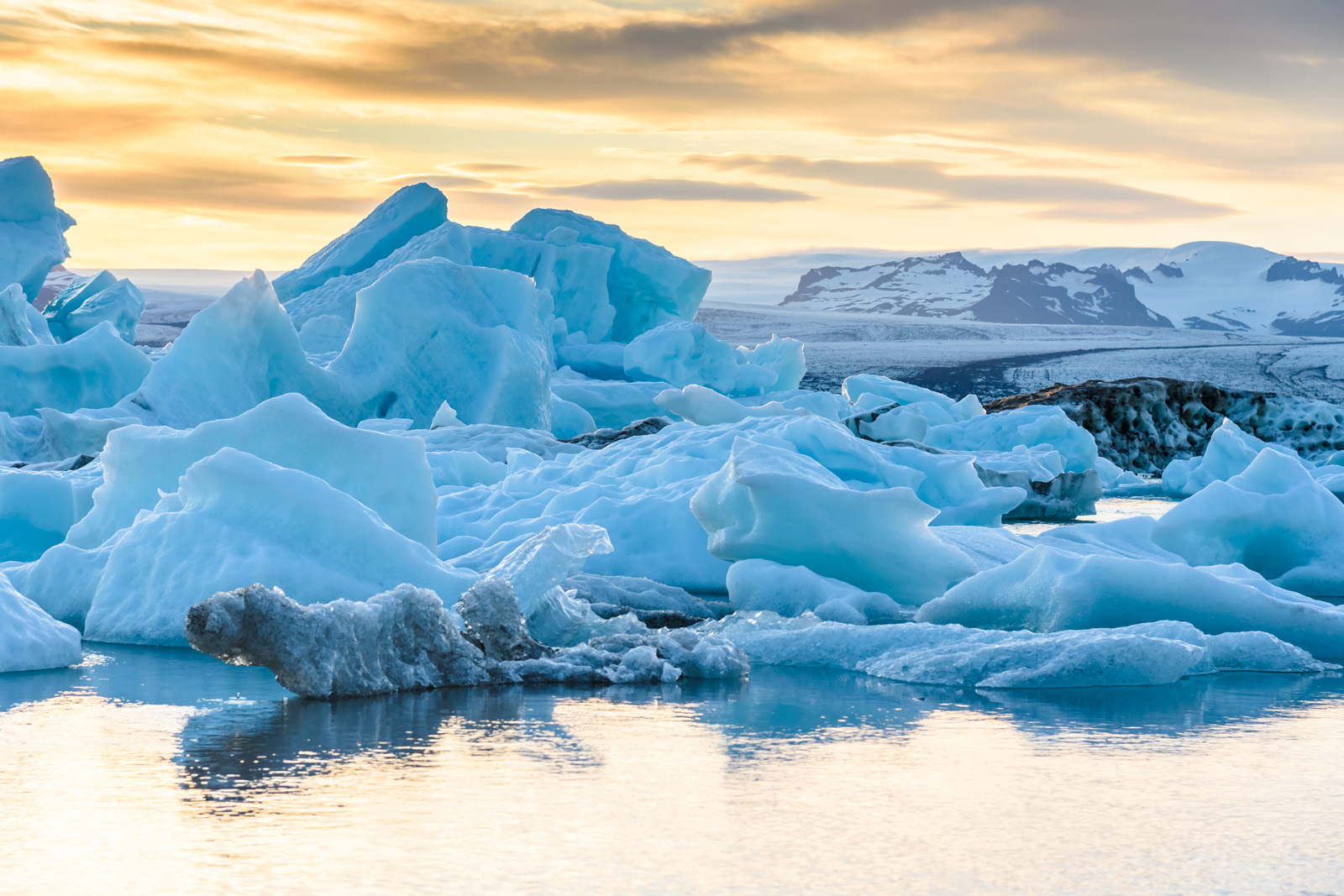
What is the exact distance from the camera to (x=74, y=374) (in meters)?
18.4

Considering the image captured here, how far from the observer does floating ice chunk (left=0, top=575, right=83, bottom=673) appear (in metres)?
5.71

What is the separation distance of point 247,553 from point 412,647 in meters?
1.47

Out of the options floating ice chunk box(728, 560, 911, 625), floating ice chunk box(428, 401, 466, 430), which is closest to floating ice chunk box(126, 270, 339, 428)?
floating ice chunk box(428, 401, 466, 430)

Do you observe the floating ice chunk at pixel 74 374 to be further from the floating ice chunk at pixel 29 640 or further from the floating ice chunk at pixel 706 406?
the floating ice chunk at pixel 29 640

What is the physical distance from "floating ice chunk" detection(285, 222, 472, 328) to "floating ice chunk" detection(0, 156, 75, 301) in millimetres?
3888

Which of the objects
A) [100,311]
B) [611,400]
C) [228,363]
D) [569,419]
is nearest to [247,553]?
[228,363]

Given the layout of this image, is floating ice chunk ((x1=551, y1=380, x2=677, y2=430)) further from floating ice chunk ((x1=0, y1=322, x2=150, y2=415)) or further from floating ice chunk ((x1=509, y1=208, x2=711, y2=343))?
floating ice chunk ((x1=0, y1=322, x2=150, y2=415))

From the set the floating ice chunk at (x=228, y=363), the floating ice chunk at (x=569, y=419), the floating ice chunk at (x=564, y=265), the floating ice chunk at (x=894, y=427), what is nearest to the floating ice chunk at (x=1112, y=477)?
the floating ice chunk at (x=894, y=427)

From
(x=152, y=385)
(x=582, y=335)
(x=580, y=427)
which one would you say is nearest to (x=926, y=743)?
(x=152, y=385)

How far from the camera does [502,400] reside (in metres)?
17.7

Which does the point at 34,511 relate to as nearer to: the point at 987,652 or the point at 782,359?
the point at 987,652

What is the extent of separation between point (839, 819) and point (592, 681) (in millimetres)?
2256

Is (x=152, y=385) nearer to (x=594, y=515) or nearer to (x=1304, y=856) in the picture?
(x=594, y=515)

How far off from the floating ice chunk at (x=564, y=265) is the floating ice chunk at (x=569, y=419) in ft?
15.7
